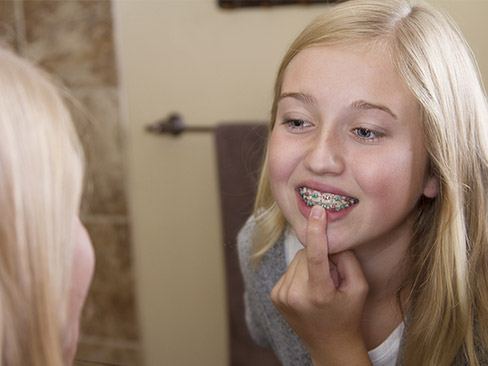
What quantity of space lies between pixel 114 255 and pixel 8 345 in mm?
999

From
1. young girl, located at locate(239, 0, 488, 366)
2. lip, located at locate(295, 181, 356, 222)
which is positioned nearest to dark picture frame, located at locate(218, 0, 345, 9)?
young girl, located at locate(239, 0, 488, 366)

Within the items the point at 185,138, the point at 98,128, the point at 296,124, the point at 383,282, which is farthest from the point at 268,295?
the point at 98,128

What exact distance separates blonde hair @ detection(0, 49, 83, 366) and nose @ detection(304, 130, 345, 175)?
29 centimetres

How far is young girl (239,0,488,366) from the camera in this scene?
0.76 metres

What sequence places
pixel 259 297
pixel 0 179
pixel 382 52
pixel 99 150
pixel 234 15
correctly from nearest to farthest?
pixel 0 179 → pixel 382 52 → pixel 259 297 → pixel 234 15 → pixel 99 150

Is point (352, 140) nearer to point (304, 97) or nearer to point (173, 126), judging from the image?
point (304, 97)

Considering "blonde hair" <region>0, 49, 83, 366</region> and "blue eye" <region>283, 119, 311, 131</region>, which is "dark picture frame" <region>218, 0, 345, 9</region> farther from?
"blonde hair" <region>0, 49, 83, 366</region>

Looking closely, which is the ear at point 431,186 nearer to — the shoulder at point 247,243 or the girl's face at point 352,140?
the girl's face at point 352,140

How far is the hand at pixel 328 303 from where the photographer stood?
2.69 feet

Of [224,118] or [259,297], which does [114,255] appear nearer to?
[224,118]

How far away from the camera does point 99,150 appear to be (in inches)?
59.1

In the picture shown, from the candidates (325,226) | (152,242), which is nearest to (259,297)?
(325,226)

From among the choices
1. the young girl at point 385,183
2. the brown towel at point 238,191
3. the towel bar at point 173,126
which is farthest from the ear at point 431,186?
the towel bar at point 173,126

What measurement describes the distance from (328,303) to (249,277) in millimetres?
218
